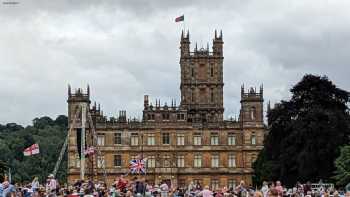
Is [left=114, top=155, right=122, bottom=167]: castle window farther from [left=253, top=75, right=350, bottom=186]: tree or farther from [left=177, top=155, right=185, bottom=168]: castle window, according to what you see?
[left=253, top=75, right=350, bottom=186]: tree

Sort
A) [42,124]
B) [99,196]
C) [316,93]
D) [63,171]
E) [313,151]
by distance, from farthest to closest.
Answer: [42,124] → [63,171] → [316,93] → [313,151] → [99,196]

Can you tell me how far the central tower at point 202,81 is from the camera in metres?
97.9

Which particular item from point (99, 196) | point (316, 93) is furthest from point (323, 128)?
point (99, 196)

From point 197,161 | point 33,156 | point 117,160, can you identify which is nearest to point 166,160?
point 197,161

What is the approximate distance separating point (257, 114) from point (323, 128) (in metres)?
33.1

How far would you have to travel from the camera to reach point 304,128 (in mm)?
60688

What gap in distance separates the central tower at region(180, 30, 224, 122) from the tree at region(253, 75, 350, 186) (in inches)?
1109

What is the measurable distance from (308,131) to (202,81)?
131ft

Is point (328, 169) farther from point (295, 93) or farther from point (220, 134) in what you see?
point (220, 134)

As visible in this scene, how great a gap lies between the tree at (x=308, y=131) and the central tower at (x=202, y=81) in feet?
92.4

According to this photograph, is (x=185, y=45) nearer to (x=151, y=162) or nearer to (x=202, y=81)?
(x=202, y=81)

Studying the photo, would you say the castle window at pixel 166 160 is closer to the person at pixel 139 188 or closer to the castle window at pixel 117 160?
the castle window at pixel 117 160

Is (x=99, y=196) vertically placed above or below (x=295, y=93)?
below

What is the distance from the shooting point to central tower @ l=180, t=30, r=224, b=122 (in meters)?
97.9
